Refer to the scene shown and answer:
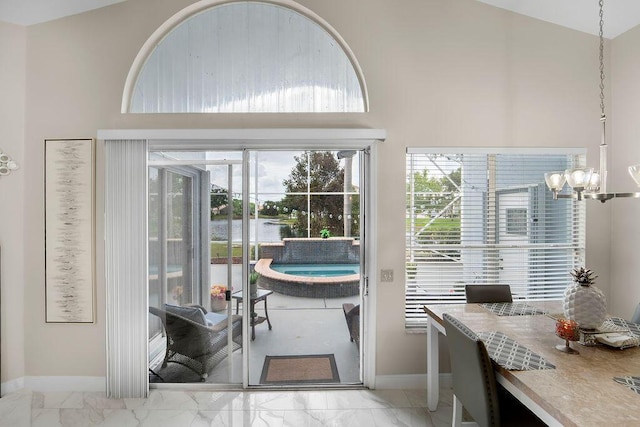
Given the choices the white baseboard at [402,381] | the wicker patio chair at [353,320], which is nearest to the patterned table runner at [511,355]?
the white baseboard at [402,381]

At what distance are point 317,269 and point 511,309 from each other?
227 centimetres

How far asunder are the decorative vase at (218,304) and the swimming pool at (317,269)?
96cm

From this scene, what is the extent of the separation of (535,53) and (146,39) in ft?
11.1

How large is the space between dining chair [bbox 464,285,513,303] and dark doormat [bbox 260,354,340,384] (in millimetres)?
1369

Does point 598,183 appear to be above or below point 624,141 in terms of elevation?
below

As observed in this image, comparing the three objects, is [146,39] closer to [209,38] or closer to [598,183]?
[209,38]

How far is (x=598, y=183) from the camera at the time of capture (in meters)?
1.88

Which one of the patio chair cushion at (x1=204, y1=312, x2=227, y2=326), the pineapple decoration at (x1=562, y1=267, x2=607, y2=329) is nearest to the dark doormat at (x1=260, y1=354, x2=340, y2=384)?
the patio chair cushion at (x1=204, y1=312, x2=227, y2=326)

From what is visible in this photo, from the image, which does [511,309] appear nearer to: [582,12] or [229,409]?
[229,409]

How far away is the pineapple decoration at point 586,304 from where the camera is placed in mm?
1828

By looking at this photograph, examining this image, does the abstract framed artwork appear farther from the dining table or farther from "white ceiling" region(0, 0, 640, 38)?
the dining table

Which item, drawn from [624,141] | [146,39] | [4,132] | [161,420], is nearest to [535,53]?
[624,141]

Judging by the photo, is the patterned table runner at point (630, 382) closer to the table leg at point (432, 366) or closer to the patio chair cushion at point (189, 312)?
the table leg at point (432, 366)

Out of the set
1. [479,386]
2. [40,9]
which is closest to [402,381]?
[479,386]
